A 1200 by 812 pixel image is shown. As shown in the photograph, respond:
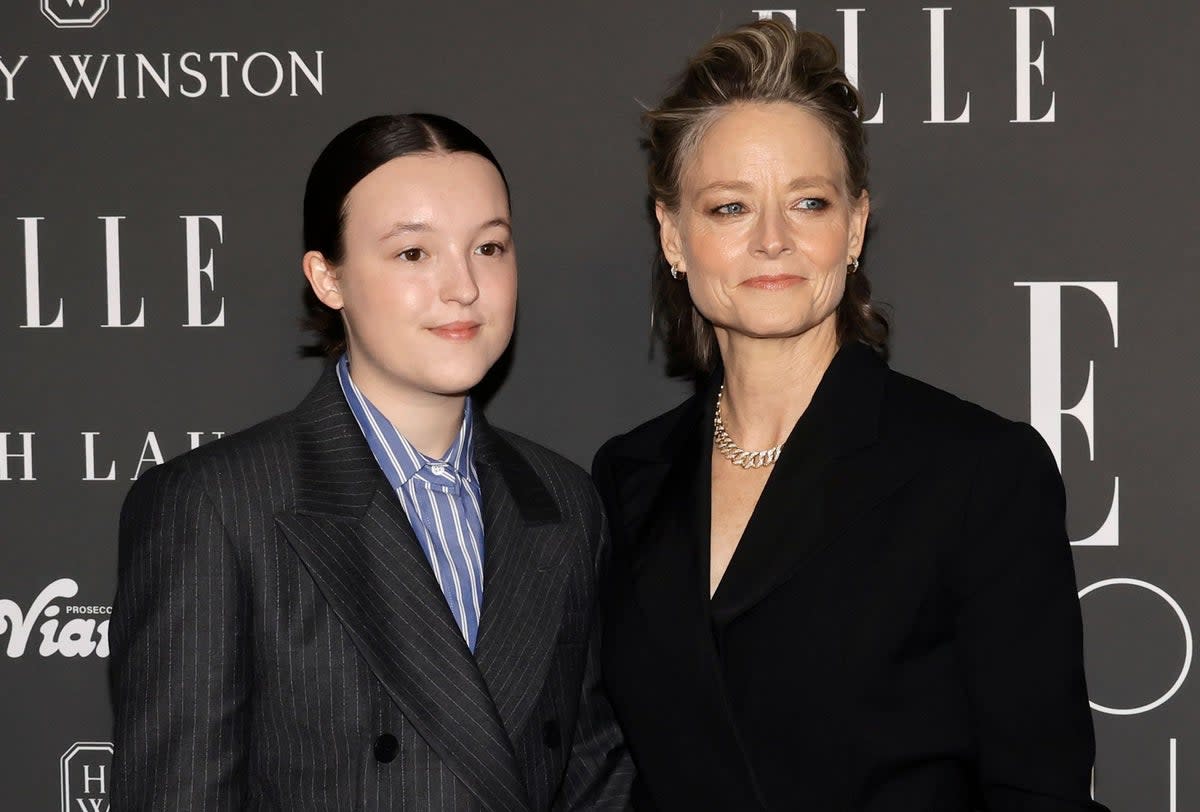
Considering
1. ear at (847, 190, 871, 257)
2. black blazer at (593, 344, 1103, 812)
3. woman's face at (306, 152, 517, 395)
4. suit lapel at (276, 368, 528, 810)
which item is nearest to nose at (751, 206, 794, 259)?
→ ear at (847, 190, 871, 257)

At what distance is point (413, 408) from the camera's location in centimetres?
166

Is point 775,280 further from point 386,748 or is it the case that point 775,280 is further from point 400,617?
point 386,748

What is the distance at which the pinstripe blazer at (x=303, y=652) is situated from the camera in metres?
1.41

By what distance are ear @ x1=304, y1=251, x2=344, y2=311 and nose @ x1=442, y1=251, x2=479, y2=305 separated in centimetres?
16

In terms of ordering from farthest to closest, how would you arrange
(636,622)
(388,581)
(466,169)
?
(636,622)
(466,169)
(388,581)

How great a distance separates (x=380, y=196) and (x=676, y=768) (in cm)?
86

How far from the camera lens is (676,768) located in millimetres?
1677

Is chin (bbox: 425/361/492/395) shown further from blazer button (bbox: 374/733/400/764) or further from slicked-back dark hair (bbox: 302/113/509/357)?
blazer button (bbox: 374/733/400/764)

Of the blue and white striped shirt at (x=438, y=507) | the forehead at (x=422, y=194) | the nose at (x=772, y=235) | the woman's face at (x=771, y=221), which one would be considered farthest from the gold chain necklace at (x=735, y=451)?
the forehead at (x=422, y=194)

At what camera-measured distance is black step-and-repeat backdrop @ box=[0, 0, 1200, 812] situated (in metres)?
2.20

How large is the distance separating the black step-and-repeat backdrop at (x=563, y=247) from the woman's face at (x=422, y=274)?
0.68m

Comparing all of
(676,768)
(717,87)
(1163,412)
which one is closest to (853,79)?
(717,87)

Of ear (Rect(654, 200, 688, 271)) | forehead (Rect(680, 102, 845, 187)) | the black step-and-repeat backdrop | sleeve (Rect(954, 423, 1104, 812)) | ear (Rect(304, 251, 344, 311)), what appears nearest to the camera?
sleeve (Rect(954, 423, 1104, 812))

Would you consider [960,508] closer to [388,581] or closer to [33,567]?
[388,581]
